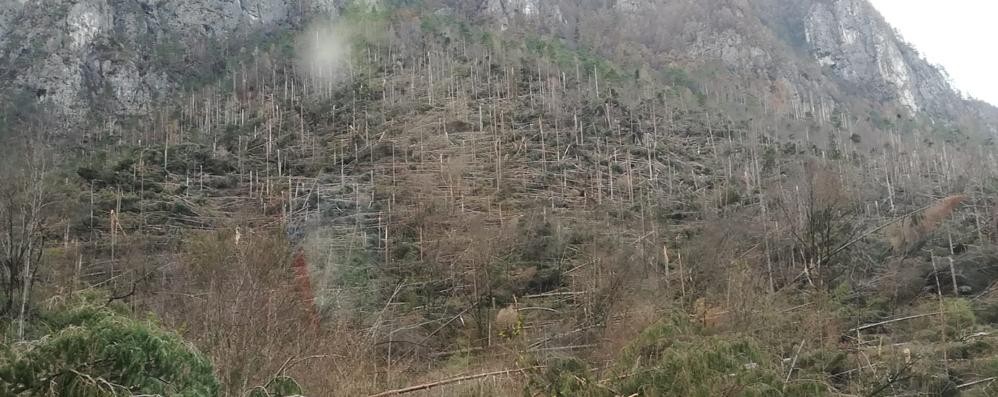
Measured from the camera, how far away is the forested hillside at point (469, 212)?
7.75m

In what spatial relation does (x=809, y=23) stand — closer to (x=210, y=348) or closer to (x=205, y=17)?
(x=205, y=17)

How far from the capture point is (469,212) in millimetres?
28453

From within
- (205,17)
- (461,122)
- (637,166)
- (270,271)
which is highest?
(205,17)

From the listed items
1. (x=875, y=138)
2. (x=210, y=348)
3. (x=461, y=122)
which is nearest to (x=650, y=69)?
(x=875, y=138)

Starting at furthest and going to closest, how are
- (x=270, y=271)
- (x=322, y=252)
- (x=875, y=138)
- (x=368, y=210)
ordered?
(x=875, y=138)
(x=368, y=210)
(x=322, y=252)
(x=270, y=271)

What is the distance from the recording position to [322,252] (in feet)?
68.3

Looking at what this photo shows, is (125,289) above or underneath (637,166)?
underneath

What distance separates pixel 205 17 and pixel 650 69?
140 ft

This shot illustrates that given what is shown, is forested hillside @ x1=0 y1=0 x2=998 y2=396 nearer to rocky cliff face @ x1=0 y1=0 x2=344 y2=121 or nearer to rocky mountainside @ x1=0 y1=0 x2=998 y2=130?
rocky cliff face @ x1=0 y1=0 x2=344 y2=121

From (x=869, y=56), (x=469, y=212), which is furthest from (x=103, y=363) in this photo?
(x=869, y=56)

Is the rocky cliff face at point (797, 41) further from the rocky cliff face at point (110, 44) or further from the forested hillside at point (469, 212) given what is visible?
the rocky cliff face at point (110, 44)

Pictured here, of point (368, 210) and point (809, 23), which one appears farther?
point (809, 23)

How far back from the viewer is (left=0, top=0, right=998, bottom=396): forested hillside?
7.75m

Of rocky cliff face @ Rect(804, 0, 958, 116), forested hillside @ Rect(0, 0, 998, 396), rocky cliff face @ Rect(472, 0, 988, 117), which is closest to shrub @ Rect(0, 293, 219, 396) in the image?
forested hillside @ Rect(0, 0, 998, 396)
